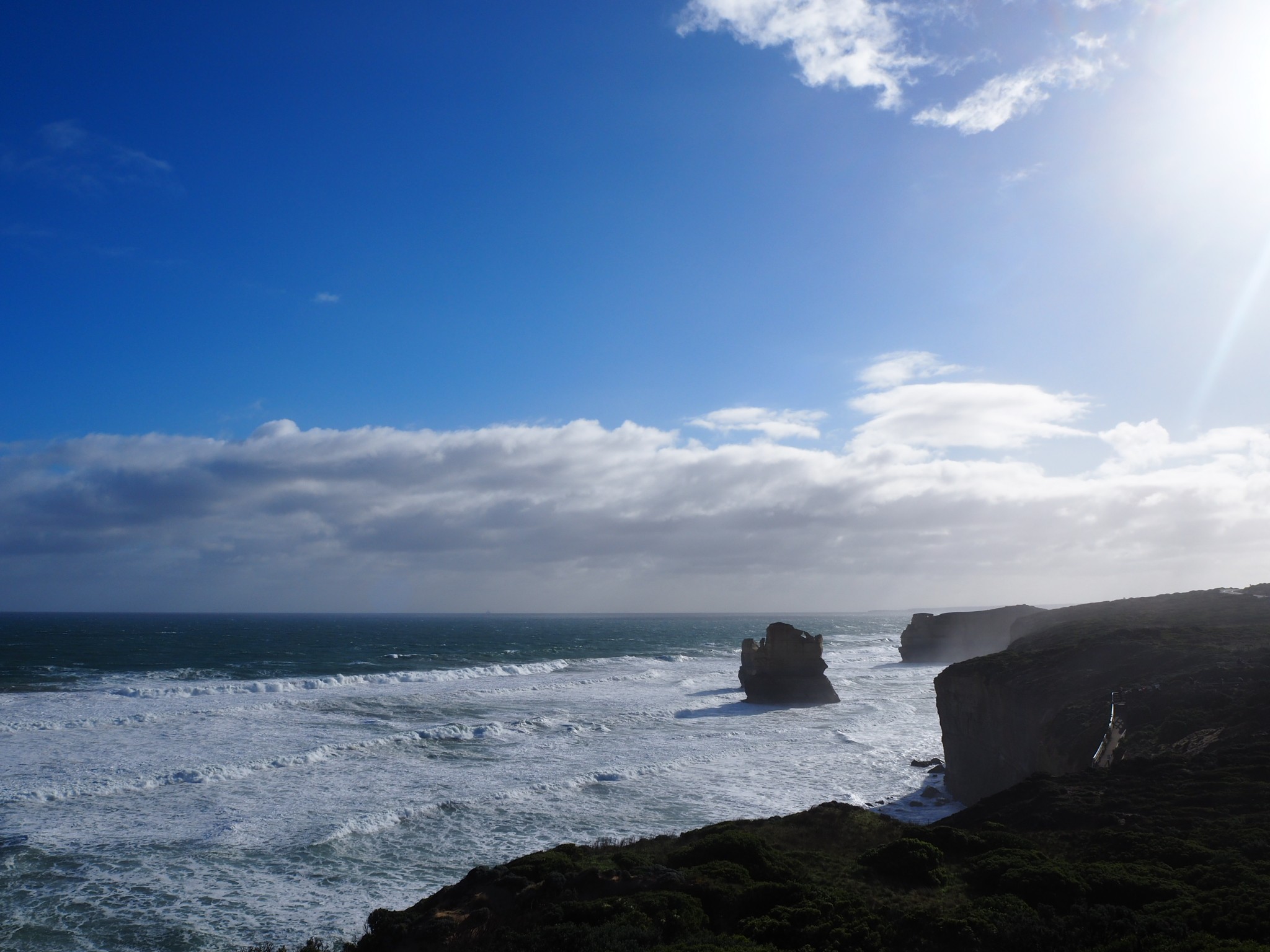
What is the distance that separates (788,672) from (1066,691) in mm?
26644

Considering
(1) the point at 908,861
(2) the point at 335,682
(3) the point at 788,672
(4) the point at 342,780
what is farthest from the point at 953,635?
(1) the point at 908,861

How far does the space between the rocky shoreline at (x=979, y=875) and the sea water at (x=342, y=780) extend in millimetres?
5034

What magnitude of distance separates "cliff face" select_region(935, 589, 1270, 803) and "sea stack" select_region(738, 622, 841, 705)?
62.3ft

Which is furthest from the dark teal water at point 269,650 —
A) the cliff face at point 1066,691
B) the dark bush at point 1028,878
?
the dark bush at point 1028,878

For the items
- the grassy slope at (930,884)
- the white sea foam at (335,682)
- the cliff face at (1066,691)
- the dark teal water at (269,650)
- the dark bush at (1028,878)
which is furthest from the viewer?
the dark teal water at (269,650)

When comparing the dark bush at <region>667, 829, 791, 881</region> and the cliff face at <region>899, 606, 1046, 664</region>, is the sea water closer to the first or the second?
the dark bush at <region>667, 829, 791, 881</region>

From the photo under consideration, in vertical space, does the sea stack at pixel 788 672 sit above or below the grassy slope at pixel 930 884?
below

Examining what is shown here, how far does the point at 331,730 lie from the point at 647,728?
14936 mm

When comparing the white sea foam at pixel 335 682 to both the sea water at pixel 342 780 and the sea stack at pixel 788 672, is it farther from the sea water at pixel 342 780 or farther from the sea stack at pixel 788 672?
the sea stack at pixel 788 672

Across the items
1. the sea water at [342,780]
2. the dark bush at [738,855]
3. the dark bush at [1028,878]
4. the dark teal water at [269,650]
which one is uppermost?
the dark bush at [1028,878]

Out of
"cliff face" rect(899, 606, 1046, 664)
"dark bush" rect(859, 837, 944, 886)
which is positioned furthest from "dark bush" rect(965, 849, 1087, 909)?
"cliff face" rect(899, 606, 1046, 664)

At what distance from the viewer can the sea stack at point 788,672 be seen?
47781 mm

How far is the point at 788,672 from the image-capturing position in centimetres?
4862

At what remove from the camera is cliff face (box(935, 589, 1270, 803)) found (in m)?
20.0
